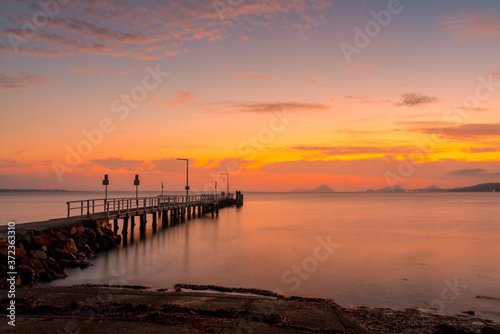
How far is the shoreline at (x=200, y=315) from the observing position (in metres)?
8.29

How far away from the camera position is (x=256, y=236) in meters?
33.5

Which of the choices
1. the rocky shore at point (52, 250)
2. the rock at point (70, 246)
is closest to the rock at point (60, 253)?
the rocky shore at point (52, 250)

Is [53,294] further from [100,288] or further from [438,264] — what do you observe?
[438,264]

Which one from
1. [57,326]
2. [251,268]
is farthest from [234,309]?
[251,268]

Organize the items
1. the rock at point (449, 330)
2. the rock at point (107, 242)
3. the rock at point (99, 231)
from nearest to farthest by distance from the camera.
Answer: the rock at point (449, 330), the rock at point (107, 242), the rock at point (99, 231)

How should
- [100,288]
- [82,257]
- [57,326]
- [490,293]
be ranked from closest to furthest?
[57,326] < [100,288] < [490,293] < [82,257]

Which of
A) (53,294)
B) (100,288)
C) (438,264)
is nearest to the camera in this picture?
(53,294)

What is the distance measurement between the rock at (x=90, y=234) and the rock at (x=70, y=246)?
9.19 feet

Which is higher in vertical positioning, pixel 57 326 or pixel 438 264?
pixel 57 326

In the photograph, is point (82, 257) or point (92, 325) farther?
point (82, 257)

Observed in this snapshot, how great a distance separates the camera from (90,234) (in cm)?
2144

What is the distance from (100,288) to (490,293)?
46.6ft

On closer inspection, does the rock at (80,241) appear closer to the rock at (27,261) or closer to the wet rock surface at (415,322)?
the rock at (27,261)

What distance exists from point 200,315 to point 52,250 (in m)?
10.4
